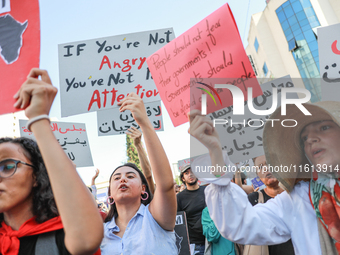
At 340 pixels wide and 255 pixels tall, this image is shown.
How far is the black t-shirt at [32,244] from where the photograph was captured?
1.22m

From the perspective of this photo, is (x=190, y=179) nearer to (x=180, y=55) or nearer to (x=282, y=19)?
(x=180, y=55)

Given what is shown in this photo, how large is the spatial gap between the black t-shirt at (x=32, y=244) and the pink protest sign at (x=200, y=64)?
1189mm

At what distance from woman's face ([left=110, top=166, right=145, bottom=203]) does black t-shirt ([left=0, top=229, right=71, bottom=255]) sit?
0.98 meters

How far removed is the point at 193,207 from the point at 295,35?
25.2 metres

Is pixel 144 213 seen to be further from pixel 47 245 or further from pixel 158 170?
pixel 47 245

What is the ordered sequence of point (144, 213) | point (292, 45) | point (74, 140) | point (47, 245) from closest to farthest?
point (47, 245) < point (144, 213) < point (74, 140) < point (292, 45)

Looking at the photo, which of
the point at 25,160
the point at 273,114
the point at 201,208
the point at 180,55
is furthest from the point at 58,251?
the point at 201,208

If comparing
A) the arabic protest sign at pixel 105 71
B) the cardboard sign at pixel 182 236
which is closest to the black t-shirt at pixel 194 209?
the cardboard sign at pixel 182 236

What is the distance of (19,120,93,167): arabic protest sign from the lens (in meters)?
4.16

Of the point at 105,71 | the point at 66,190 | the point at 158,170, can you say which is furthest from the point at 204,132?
the point at 105,71

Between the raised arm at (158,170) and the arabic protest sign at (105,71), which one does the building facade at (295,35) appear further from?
the raised arm at (158,170)

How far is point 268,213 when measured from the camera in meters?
1.75

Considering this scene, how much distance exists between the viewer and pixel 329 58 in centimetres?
256

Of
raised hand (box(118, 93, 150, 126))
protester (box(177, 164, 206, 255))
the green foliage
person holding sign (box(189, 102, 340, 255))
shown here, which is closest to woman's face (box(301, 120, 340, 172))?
person holding sign (box(189, 102, 340, 255))
